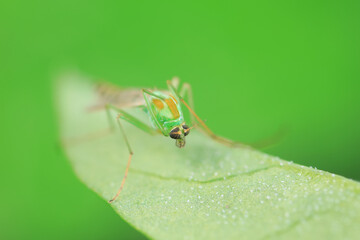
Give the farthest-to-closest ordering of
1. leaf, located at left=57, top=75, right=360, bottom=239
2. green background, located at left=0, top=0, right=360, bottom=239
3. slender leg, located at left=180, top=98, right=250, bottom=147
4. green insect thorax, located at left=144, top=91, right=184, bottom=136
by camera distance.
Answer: green background, located at left=0, top=0, right=360, bottom=239
green insect thorax, located at left=144, top=91, right=184, bottom=136
slender leg, located at left=180, top=98, right=250, bottom=147
leaf, located at left=57, top=75, right=360, bottom=239

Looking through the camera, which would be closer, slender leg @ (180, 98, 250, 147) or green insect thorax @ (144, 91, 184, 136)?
slender leg @ (180, 98, 250, 147)

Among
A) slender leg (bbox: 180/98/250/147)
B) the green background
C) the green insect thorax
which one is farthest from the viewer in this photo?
the green background

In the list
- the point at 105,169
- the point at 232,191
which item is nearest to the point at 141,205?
the point at 232,191

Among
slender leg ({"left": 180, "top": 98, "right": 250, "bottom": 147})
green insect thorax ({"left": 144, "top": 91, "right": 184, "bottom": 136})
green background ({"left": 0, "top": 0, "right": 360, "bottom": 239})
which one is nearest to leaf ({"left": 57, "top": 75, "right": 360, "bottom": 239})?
slender leg ({"left": 180, "top": 98, "right": 250, "bottom": 147})

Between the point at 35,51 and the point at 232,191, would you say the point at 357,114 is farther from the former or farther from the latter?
the point at 35,51

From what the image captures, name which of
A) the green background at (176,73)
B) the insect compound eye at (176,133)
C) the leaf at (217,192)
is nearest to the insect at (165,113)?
the insect compound eye at (176,133)

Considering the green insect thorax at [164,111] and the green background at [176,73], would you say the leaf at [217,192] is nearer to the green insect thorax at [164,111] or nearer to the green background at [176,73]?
the green insect thorax at [164,111]

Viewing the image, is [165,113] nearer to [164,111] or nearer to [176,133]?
[164,111]

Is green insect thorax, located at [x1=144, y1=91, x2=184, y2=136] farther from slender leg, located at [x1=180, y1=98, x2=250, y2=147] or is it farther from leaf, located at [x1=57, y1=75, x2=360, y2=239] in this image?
leaf, located at [x1=57, y1=75, x2=360, y2=239]
